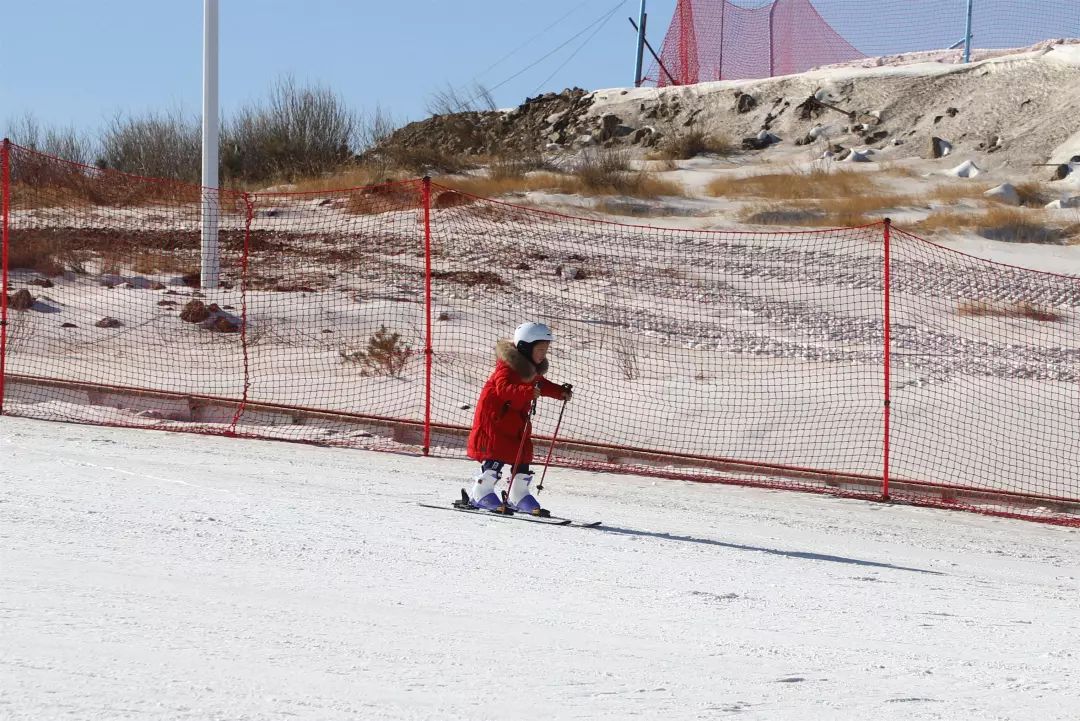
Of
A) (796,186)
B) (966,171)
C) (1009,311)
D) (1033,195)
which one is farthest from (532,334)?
(966,171)

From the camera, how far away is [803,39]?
140ft

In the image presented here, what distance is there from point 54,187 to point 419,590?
75.6 feet

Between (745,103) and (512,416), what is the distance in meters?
31.8

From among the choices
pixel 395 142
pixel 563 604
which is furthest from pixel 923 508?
pixel 395 142

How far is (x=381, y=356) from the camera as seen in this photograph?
16.1 meters

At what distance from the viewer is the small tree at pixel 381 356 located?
1580 centimetres

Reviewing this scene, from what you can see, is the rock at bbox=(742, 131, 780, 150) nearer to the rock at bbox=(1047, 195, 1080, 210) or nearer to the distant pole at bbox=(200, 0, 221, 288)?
the rock at bbox=(1047, 195, 1080, 210)

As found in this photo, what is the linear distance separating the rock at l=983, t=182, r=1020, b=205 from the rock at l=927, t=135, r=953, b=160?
5471 millimetres

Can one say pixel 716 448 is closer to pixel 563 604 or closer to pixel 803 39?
pixel 563 604

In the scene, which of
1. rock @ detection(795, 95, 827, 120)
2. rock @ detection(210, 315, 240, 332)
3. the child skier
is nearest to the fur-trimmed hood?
the child skier

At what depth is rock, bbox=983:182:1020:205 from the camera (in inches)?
1057

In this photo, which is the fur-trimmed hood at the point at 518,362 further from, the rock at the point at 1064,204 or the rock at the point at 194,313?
the rock at the point at 1064,204

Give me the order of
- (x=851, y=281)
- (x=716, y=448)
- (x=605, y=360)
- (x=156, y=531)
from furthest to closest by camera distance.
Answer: (x=851, y=281), (x=605, y=360), (x=716, y=448), (x=156, y=531)

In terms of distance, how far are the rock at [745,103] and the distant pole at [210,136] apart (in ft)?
75.2
